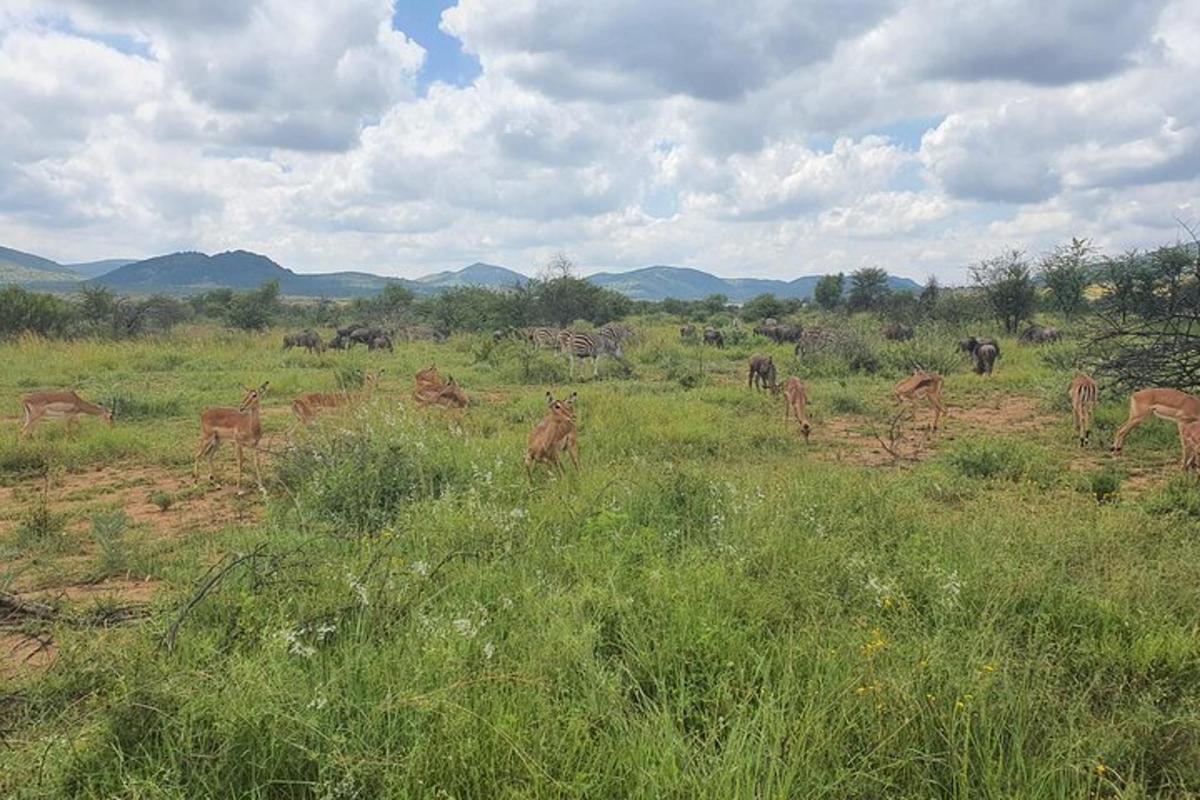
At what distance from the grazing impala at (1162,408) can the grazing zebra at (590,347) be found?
12.0 meters

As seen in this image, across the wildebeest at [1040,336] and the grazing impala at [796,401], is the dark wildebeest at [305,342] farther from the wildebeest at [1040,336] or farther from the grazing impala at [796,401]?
the wildebeest at [1040,336]

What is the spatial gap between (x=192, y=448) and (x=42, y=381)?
9.01 meters

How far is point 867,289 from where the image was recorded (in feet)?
155

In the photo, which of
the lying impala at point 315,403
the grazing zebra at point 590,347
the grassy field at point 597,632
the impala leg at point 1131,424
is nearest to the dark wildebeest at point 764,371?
the grazing zebra at point 590,347

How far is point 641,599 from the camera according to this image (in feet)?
12.6

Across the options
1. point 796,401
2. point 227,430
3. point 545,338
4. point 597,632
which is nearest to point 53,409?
point 227,430

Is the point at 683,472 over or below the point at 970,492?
over

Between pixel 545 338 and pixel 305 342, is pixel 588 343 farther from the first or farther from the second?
pixel 305 342

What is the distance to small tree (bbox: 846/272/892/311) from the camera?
4656 cm

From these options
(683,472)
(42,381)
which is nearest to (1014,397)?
(683,472)

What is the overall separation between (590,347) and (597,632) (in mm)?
17145

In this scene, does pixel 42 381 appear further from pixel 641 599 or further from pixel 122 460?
pixel 641 599

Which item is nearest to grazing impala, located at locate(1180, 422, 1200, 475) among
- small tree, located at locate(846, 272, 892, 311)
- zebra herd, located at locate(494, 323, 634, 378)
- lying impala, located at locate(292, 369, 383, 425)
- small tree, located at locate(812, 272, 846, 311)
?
lying impala, located at locate(292, 369, 383, 425)

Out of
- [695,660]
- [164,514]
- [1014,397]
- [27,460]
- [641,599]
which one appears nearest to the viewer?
[695,660]
